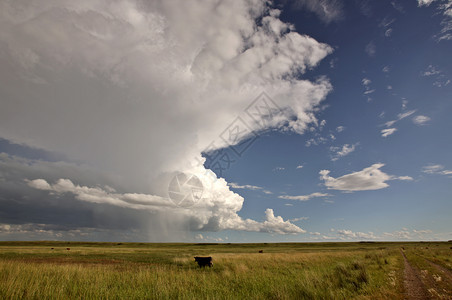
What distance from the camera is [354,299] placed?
777 centimetres

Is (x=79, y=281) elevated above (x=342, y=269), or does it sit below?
below

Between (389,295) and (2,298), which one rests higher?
(389,295)

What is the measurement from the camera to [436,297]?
8914 mm

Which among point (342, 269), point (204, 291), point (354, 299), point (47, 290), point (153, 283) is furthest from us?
point (342, 269)

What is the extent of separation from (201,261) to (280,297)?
14.5 meters

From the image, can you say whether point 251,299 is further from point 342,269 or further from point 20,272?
point 20,272

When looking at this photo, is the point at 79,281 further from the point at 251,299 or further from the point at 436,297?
the point at 436,297

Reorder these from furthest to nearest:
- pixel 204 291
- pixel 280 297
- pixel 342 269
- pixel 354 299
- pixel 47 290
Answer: pixel 342 269 < pixel 204 291 < pixel 47 290 < pixel 280 297 < pixel 354 299

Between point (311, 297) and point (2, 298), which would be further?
point (311, 297)

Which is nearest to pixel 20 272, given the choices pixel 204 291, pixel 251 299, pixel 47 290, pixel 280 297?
pixel 47 290

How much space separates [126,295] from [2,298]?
4005mm

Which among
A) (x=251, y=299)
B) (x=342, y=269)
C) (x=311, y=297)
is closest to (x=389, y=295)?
(x=311, y=297)

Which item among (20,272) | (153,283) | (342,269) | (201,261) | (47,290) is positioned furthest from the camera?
(201,261)

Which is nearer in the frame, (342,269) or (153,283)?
(153,283)
